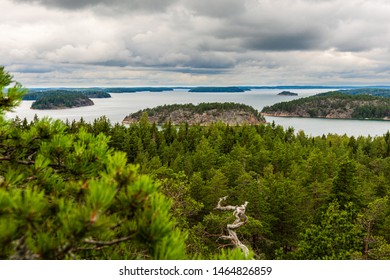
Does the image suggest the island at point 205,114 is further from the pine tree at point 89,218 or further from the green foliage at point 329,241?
the pine tree at point 89,218

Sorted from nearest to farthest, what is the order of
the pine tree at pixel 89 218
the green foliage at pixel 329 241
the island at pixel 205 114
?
the pine tree at pixel 89 218 → the green foliage at pixel 329 241 → the island at pixel 205 114

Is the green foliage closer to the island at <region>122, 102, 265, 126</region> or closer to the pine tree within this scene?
the pine tree

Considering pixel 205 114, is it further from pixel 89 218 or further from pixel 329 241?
pixel 89 218

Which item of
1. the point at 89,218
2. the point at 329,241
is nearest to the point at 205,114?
the point at 329,241

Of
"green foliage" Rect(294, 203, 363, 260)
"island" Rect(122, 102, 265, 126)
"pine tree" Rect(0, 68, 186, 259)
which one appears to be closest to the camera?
"pine tree" Rect(0, 68, 186, 259)

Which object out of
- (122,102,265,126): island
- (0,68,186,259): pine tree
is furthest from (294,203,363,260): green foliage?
(122,102,265,126): island

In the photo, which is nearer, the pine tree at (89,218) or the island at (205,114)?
the pine tree at (89,218)

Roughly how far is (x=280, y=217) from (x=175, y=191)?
11388mm

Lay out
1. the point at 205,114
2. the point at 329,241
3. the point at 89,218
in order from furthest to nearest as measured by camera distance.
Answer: the point at 205,114 → the point at 329,241 → the point at 89,218

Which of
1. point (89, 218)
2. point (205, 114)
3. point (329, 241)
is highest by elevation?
point (89, 218)

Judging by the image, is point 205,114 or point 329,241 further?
point 205,114

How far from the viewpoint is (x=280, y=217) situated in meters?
23.1

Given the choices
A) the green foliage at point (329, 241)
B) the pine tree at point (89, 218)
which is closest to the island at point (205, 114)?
the green foliage at point (329, 241)

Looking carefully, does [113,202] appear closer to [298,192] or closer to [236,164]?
[298,192]
